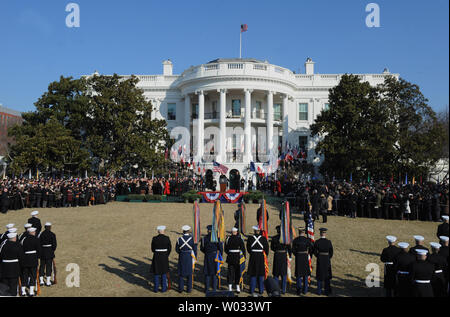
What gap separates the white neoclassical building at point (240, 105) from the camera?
123 ft

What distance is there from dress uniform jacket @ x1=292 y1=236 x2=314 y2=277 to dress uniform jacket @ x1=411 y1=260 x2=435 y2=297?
2.43 m

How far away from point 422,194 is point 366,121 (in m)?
12.3

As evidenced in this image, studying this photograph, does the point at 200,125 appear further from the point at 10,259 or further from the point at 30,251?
the point at 10,259

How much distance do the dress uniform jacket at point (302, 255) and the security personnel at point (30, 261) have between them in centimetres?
628

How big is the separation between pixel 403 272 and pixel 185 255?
4833 millimetres

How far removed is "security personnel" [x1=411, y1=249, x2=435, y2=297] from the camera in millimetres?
6066

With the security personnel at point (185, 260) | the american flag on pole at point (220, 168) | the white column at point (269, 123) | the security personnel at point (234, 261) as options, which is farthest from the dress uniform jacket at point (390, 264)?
the white column at point (269, 123)

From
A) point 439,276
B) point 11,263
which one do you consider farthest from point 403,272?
point 11,263

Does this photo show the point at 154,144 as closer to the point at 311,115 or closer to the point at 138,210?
the point at 138,210

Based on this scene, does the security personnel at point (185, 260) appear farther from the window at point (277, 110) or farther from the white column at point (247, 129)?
Result: the window at point (277, 110)

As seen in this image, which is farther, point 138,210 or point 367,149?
point 367,149

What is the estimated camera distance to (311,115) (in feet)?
142
